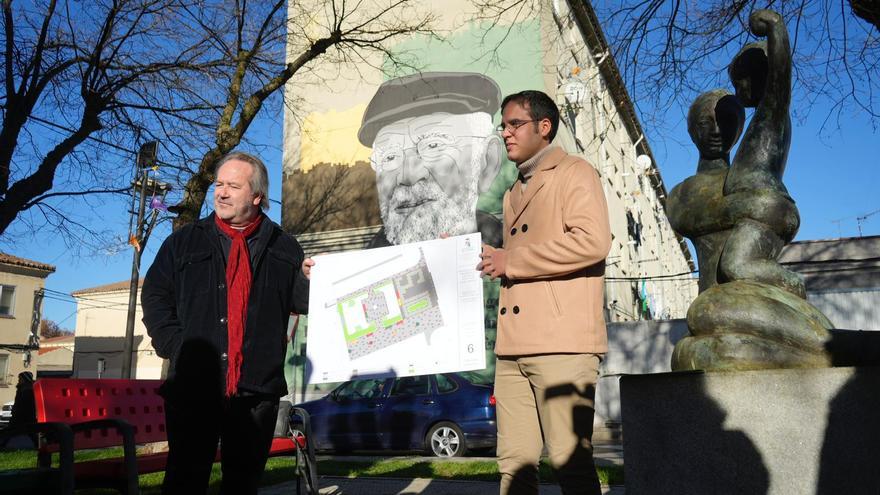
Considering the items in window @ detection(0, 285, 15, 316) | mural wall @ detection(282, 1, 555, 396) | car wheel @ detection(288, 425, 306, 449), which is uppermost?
mural wall @ detection(282, 1, 555, 396)

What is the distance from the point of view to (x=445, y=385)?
12.3m

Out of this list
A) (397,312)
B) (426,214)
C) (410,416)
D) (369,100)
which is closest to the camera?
(397,312)

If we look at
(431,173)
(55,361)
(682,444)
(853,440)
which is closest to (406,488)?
(682,444)

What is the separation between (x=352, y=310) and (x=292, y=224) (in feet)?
64.9

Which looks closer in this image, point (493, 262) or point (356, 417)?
point (493, 262)

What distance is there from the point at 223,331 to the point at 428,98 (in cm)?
1926

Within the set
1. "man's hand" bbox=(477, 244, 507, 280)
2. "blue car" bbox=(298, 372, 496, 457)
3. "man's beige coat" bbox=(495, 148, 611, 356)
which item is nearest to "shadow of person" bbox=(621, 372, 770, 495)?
"man's beige coat" bbox=(495, 148, 611, 356)

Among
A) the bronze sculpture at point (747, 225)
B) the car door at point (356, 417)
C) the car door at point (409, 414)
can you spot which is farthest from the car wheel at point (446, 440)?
the bronze sculpture at point (747, 225)

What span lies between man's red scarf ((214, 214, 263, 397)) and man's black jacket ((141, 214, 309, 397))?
0.10 feet

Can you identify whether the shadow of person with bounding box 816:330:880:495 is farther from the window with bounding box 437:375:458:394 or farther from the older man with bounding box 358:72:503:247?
the older man with bounding box 358:72:503:247

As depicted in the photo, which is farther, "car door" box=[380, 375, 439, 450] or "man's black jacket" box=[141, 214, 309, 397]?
"car door" box=[380, 375, 439, 450]

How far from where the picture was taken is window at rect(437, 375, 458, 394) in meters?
12.2

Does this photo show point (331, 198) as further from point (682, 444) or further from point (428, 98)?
point (682, 444)

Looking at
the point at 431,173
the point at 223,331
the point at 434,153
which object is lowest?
the point at 223,331
